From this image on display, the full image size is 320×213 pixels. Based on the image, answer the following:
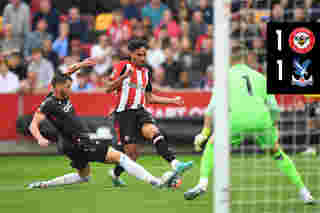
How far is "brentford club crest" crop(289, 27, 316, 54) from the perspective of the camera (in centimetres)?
598

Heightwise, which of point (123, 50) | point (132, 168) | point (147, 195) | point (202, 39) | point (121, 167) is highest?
point (202, 39)

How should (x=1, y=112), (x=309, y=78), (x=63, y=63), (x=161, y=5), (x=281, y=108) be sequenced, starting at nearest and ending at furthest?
(x=309, y=78)
(x=281, y=108)
(x=1, y=112)
(x=63, y=63)
(x=161, y=5)

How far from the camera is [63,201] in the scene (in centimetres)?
796

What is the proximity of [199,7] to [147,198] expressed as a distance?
32.4ft

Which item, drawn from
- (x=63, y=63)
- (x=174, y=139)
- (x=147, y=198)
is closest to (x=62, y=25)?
(x=63, y=63)

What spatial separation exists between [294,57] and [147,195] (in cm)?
315

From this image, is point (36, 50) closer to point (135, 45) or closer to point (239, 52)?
point (135, 45)

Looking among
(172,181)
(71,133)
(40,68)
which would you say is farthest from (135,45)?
(40,68)

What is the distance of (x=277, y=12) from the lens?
21.5 feet

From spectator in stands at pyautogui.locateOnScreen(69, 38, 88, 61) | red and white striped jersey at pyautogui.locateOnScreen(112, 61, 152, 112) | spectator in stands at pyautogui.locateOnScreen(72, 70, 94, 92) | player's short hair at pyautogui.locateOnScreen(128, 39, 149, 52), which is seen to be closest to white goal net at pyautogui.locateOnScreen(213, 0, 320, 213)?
red and white striped jersey at pyautogui.locateOnScreen(112, 61, 152, 112)

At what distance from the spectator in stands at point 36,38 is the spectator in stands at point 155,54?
2.27 metres

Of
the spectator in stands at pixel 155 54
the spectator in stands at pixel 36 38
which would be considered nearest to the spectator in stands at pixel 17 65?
the spectator in stands at pixel 36 38

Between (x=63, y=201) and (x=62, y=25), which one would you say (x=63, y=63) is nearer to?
(x=62, y=25)

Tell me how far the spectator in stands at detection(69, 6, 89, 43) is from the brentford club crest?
10.6 meters
